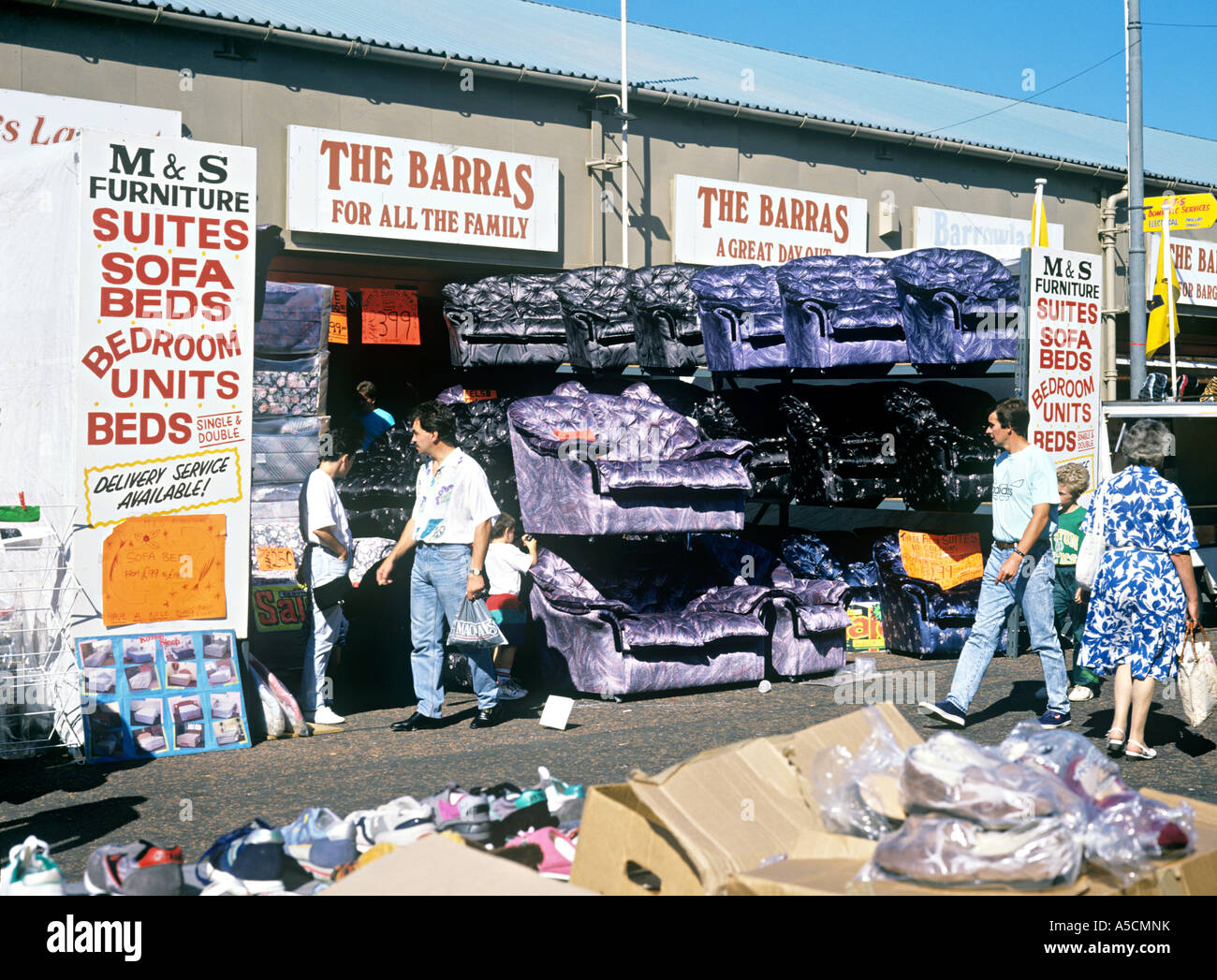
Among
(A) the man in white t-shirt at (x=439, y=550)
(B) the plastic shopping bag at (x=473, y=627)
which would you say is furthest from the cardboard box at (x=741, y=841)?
(A) the man in white t-shirt at (x=439, y=550)

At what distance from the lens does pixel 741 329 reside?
1008cm

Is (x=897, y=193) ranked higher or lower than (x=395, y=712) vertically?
higher

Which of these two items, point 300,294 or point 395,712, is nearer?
point 395,712

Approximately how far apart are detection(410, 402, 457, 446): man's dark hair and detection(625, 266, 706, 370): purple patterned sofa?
127 inches

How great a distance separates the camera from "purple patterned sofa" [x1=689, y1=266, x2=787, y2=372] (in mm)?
10078

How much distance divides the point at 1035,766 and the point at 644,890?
3.14ft

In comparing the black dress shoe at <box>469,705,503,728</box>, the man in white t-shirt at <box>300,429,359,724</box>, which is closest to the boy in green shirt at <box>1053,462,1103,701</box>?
the black dress shoe at <box>469,705,503,728</box>

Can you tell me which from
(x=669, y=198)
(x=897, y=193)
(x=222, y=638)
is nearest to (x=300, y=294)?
(x=222, y=638)

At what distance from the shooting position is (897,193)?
17.1 m

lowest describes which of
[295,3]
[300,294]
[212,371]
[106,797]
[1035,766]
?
[106,797]

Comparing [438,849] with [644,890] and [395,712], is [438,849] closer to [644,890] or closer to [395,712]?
[644,890]

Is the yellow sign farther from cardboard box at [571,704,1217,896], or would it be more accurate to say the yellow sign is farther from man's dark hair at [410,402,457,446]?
cardboard box at [571,704,1217,896]

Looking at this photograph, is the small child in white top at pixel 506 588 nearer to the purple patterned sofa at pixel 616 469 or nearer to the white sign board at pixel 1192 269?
the purple patterned sofa at pixel 616 469
